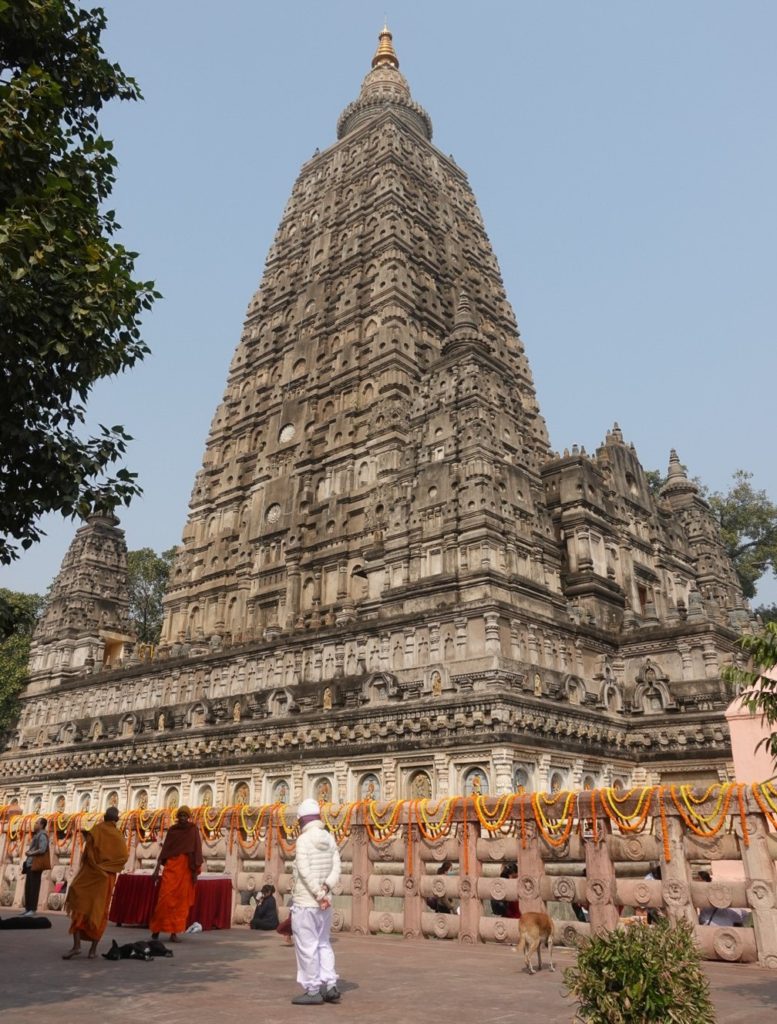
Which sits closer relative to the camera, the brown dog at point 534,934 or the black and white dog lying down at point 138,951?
the brown dog at point 534,934

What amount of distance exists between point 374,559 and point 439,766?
408 inches

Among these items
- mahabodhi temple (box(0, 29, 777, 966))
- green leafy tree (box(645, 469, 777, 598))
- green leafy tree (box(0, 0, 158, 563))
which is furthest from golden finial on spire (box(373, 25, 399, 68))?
green leafy tree (box(0, 0, 158, 563))

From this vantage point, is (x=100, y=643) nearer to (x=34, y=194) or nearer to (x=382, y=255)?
(x=382, y=255)

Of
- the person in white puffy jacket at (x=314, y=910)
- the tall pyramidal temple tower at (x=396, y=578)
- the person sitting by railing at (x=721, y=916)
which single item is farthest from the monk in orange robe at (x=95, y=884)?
the tall pyramidal temple tower at (x=396, y=578)

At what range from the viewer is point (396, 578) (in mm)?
31172

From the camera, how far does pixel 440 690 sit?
25953 millimetres

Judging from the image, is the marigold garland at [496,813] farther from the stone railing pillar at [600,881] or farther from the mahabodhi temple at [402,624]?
the stone railing pillar at [600,881]

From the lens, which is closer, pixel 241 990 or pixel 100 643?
pixel 241 990

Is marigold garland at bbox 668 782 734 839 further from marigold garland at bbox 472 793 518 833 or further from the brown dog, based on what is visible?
marigold garland at bbox 472 793 518 833

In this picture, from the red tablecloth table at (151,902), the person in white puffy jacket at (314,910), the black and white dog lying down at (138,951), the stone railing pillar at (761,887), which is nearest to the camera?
the person in white puffy jacket at (314,910)

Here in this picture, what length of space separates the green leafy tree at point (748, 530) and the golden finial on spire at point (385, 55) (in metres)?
43.6

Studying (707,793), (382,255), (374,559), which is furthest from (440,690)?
(382,255)

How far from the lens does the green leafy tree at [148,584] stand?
68250 mm

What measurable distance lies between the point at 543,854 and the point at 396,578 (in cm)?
1877
